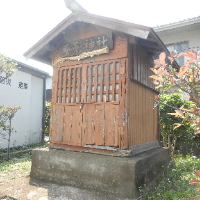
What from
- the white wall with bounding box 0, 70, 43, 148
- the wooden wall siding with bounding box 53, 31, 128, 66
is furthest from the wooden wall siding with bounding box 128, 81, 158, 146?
the white wall with bounding box 0, 70, 43, 148

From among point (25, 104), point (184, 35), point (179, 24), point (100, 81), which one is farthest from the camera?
point (25, 104)

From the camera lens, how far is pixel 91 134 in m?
4.95

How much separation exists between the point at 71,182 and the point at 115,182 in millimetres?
1223

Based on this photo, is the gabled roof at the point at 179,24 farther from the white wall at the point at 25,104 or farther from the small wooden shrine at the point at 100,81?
the white wall at the point at 25,104

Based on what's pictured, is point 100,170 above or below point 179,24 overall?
below

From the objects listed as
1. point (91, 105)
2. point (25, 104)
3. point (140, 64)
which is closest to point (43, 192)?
point (91, 105)

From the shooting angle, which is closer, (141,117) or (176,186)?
(176,186)

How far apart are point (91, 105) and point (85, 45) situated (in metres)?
1.68

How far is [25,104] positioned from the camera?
11312mm

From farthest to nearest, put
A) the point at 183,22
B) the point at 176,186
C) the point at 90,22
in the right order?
1. the point at 183,22
2. the point at 90,22
3. the point at 176,186

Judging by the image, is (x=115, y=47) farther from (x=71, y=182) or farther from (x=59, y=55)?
(x=71, y=182)

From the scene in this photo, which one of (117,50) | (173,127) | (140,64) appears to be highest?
(117,50)

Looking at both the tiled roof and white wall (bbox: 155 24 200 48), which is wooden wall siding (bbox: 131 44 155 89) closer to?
the tiled roof

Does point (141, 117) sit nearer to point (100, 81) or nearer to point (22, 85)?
point (100, 81)
